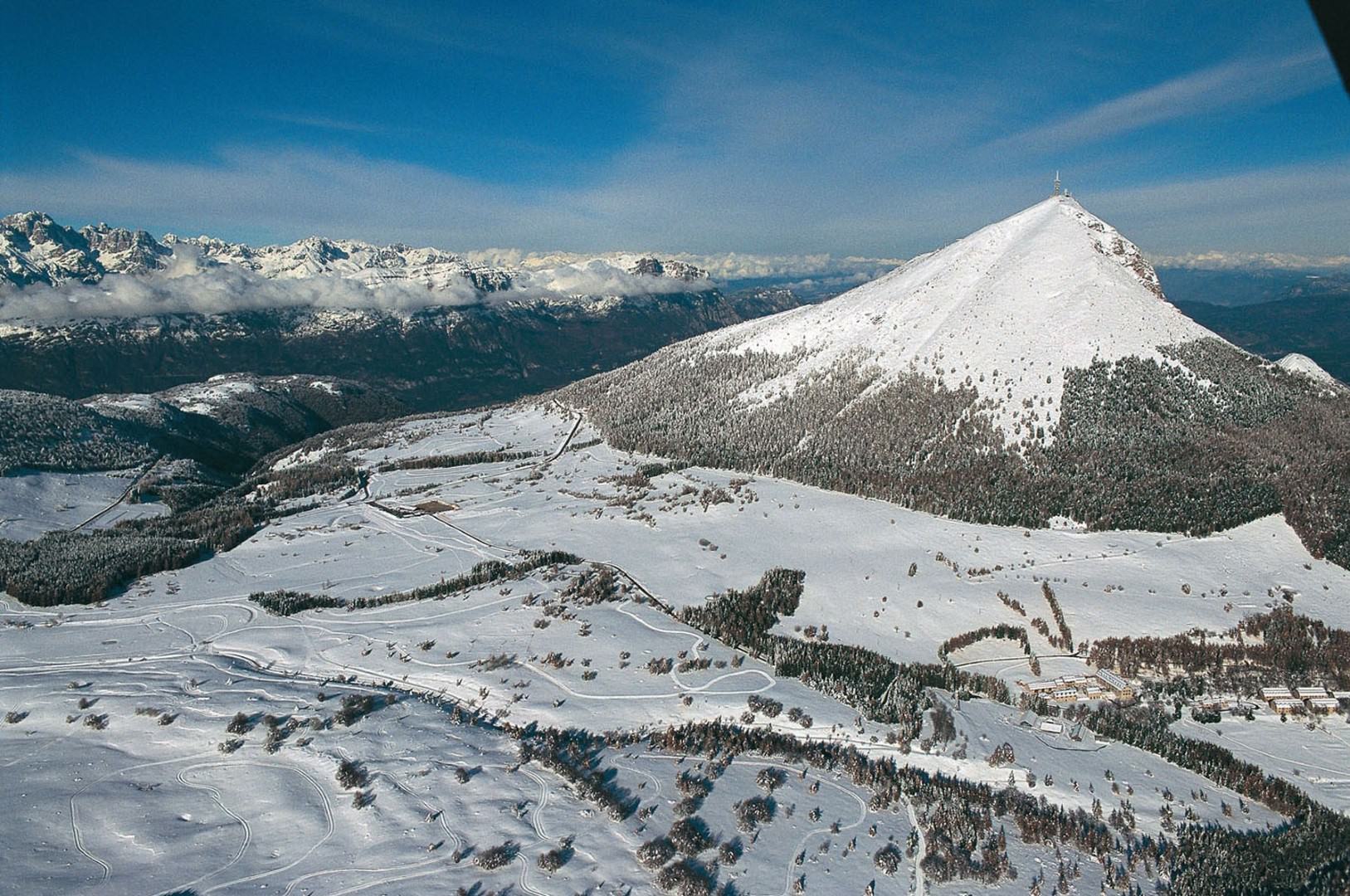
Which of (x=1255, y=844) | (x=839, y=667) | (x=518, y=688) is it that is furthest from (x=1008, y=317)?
(x=518, y=688)

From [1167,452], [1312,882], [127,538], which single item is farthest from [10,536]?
[1167,452]

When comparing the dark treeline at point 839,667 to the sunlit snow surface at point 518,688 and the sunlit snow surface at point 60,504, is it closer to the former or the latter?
the sunlit snow surface at point 518,688

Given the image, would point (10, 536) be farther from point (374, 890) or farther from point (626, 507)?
point (374, 890)

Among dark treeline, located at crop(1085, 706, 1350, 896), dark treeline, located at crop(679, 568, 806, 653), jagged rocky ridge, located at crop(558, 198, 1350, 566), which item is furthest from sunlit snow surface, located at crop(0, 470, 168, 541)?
dark treeline, located at crop(1085, 706, 1350, 896)

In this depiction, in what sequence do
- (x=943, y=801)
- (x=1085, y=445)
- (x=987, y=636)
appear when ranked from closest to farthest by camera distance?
1. (x=943, y=801)
2. (x=987, y=636)
3. (x=1085, y=445)

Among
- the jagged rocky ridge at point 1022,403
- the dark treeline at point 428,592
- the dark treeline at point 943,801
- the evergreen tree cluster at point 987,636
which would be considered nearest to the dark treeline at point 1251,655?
the evergreen tree cluster at point 987,636

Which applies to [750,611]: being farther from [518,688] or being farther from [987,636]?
[518,688]
